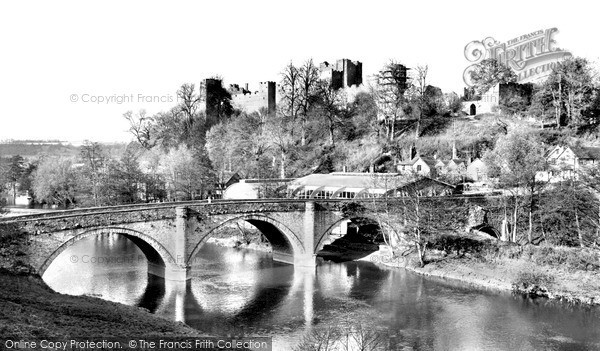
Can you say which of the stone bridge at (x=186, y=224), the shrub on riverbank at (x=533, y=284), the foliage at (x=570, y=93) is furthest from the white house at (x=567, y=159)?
the shrub on riverbank at (x=533, y=284)

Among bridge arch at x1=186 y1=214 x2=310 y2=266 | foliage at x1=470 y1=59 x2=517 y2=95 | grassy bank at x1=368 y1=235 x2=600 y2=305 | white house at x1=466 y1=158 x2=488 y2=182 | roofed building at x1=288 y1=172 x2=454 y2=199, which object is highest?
foliage at x1=470 y1=59 x2=517 y2=95

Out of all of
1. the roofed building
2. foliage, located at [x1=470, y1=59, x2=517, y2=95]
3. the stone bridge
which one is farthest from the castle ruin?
the stone bridge

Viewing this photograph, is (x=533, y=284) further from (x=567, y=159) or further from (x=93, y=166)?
(x=93, y=166)

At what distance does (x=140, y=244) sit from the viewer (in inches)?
1510

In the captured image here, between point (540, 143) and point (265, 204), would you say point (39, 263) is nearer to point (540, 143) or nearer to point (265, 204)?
point (265, 204)

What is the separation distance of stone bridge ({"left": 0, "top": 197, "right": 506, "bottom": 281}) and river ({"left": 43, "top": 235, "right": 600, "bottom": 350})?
1820mm

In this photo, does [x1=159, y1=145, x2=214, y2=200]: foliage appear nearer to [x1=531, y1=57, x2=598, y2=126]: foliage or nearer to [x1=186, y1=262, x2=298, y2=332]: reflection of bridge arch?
[x1=186, y1=262, x2=298, y2=332]: reflection of bridge arch

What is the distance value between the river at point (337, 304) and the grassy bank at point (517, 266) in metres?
1.38

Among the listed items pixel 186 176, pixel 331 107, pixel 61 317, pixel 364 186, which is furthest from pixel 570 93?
pixel 61 317

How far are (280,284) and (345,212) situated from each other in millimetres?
9406

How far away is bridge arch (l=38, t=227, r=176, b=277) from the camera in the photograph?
32.2 m

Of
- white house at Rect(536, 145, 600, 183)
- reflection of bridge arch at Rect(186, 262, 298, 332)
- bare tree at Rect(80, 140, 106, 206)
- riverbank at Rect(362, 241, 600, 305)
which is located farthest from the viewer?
bare tree at Rect(80, 140, 106, 206)

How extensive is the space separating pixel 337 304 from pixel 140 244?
46.3 ft

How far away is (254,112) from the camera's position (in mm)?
81188
